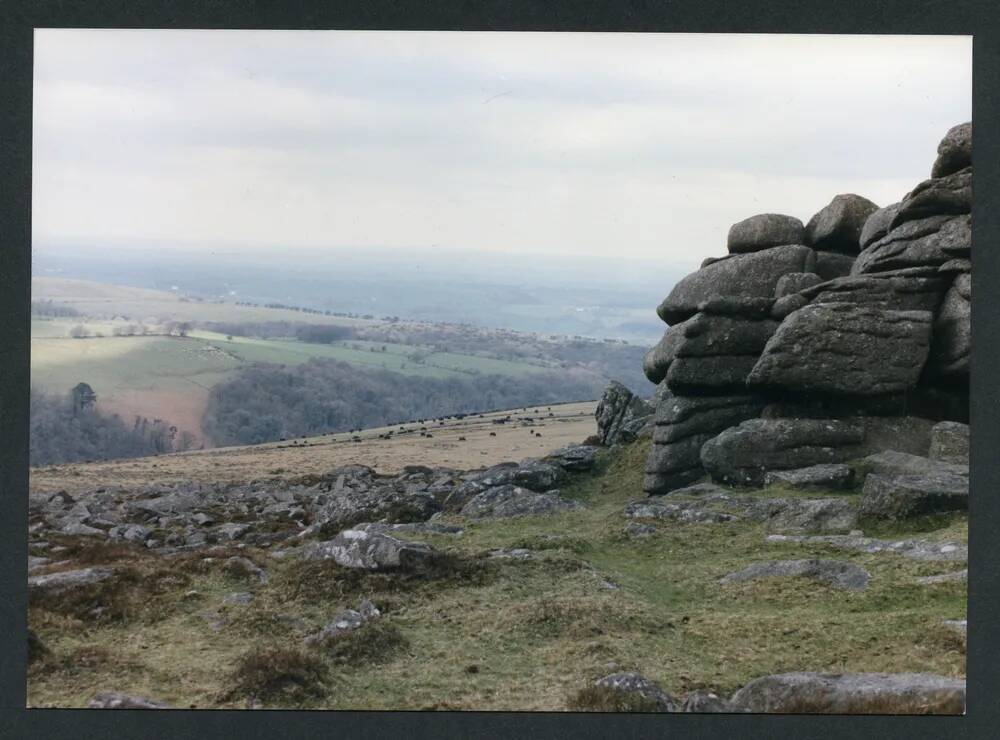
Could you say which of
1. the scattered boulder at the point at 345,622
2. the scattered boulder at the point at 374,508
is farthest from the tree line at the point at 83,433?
the scattered boulder at the point at 345,622

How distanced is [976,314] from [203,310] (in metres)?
66.0

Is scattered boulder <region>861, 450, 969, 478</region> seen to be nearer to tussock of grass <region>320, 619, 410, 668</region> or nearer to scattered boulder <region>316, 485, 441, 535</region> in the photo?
scattered boulder <region>316, 485, 441, 535</region>

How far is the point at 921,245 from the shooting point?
3716 cm

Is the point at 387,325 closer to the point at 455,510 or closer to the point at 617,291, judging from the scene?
the point at 617,291

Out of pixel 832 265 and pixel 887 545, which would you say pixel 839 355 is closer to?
pixel 832 265

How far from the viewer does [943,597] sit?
23094mm

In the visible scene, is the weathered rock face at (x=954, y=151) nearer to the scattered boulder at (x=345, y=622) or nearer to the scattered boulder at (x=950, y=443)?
the scattered boulder at (x=950, y=443)

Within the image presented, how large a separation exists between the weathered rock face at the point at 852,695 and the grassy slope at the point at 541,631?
0.65 meters

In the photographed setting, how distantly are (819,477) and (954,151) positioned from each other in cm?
1194

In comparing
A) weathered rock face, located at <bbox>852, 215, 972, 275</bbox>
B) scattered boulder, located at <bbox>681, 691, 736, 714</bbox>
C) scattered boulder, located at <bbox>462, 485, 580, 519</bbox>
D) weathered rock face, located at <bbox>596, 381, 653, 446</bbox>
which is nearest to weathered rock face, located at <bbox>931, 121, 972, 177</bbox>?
weathered rock face, located at <bbox>852, 215, 972, 275</bbox>

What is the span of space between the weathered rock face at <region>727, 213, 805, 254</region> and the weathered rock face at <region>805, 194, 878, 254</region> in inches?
35.7

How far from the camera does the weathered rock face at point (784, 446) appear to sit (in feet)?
117

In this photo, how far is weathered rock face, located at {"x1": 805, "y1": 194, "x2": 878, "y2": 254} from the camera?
4256 centimetres

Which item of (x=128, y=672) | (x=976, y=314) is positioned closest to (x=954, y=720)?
(x=976, y=314)
